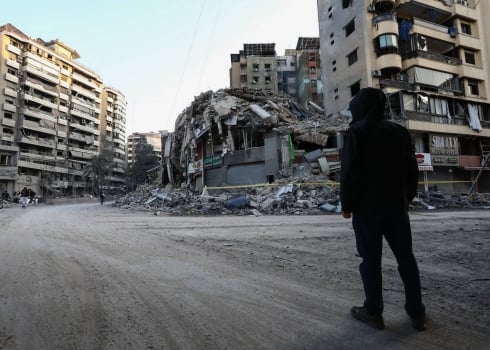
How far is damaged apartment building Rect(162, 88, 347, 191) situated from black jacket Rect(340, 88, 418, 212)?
1930 cm

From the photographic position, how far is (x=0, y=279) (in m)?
3.37

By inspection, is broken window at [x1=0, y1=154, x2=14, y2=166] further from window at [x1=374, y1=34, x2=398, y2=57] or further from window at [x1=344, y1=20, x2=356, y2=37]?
window at [x1=374, y1=34, x2=398, y2=57]

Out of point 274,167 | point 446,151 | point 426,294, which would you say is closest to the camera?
point 426,294

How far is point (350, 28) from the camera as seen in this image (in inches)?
1206

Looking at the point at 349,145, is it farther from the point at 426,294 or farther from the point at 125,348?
the point at 125,348

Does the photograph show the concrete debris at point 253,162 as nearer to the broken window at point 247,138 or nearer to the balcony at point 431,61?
the broken window at point 247,138

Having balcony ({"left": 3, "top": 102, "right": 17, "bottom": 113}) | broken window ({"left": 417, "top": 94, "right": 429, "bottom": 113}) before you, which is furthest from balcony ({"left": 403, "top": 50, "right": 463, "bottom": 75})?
balcony ({"left": 3, "top": 102, "right": 17, "bottom": 113})

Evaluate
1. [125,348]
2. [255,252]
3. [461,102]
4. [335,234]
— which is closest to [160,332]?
[125,348]

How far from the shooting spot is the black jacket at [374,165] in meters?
2.28

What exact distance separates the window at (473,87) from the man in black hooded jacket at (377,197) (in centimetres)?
3633

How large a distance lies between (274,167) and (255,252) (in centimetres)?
2024

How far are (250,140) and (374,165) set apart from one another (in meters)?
26.0

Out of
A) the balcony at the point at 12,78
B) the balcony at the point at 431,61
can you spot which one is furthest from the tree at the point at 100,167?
the balcony at the point at 431,61

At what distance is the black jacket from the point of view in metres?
2.28
